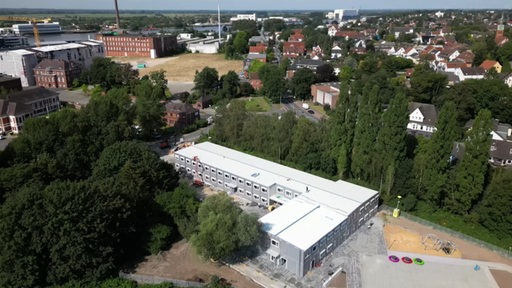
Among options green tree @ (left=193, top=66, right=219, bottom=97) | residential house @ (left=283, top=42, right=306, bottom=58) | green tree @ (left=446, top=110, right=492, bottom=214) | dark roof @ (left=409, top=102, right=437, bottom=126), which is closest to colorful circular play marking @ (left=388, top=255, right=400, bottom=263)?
green tree @ (left=446, top=110, right=492, bottom=214)

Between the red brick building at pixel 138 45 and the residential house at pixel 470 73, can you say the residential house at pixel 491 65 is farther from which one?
the red brick building at pixel 138 45

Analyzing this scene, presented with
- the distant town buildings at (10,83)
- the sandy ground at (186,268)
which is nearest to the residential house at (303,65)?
the distant town buildings at (10,83)

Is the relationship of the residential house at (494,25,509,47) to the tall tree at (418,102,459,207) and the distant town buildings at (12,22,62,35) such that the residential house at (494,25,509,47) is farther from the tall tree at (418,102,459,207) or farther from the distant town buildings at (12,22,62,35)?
the distant town buildings at (12,22,62,35)

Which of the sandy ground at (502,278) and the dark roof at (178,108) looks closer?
the sandy ground at (502,278)

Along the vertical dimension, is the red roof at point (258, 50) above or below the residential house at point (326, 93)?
above

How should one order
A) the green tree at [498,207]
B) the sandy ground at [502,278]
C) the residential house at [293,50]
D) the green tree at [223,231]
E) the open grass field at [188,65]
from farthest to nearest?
the residential house at [293,50] < the open grass field at [188,65] < the green tree at [498,207] < the green tree at [223,231] < the sandy ground at [502,278]

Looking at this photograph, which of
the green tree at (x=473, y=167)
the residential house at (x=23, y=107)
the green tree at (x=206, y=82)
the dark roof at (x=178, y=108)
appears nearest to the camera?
the green tree at (x=473, y=167)

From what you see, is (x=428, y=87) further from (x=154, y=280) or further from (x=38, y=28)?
(x=38, y=28)
